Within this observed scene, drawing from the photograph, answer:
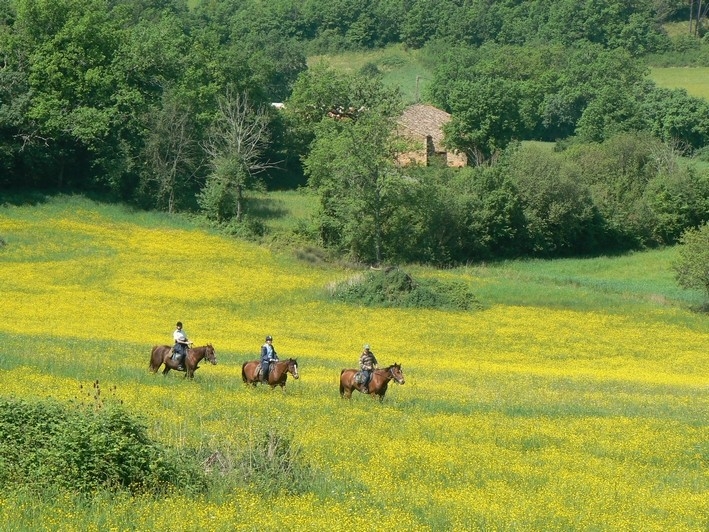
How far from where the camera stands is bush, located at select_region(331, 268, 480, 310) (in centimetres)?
5756

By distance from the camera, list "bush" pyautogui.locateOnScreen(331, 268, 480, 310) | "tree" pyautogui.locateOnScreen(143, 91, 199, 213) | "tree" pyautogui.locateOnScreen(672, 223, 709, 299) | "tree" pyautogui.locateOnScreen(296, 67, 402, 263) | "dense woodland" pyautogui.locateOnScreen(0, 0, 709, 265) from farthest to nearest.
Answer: "tree" pyautogui.locateOnScreen(143, 91, 199, 213) < "dense woodland" pyautogui.locateOnScreen(0, 0, 709, 265) < "tree" pyautogui.locateOnScreen(296, 67, 402, 263) < "tree" pyautogui.locateOnScreen(672, 223, 709, 299) < "bush" pyautogui.locateOnScreen(331, 268, 480, 310)

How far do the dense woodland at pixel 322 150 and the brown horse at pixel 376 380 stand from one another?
4523 centimetres

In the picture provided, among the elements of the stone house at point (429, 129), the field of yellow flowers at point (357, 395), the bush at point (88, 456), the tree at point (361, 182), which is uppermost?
the stone house at point (429, 129)

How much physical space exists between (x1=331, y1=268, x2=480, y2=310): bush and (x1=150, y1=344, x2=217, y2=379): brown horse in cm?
2699

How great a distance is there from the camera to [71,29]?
79625mm

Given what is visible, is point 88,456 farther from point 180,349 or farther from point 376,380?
point 180,349

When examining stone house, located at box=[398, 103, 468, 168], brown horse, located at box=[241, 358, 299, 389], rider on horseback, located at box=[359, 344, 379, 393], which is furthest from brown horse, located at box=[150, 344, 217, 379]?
stone house, located at box=[398, 103, 468, 168]

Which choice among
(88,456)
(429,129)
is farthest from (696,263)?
(429,129)

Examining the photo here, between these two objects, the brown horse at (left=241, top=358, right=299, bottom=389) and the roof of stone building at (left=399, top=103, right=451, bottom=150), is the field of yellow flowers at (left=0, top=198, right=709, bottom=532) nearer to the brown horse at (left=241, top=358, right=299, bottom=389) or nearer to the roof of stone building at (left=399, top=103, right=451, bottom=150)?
the brown horse at (left=241, top=358, right=299, bottom=389)

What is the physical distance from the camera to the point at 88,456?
16000 millimetres

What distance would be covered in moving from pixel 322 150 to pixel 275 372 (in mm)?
50321

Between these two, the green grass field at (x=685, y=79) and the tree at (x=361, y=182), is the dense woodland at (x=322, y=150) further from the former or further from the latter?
the green grass field at (x=685, y=79)

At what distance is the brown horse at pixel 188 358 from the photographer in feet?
99.9

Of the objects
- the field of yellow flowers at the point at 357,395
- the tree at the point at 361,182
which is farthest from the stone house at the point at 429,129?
the field of yellow flowers at the point at 357,395
